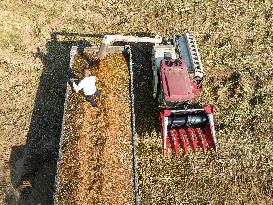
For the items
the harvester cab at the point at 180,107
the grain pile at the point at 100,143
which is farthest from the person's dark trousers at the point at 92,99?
the harvester cab at the point at 180,107

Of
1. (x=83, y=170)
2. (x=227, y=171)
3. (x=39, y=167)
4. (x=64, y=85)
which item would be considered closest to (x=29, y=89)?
(x=64, y=85)

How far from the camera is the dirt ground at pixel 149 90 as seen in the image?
43.6ft

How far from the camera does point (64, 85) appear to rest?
15.4 m

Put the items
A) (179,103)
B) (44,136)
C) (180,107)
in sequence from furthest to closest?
(180,107), (44,136), (179,103)

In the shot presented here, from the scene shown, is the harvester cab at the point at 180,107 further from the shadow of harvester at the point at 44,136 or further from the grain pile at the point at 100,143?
the shadow of harvester at the point at 44,136

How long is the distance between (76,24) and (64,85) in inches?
124

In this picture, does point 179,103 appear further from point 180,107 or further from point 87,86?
point 87,86

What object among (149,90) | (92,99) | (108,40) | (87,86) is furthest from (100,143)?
(149,90)

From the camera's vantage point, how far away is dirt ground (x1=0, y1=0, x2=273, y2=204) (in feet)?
43.6

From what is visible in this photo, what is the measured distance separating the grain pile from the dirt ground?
3.99ft

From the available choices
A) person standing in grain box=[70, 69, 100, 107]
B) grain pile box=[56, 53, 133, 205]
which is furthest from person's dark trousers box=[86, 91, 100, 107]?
grain pile box=[56, 53, 133, 205]

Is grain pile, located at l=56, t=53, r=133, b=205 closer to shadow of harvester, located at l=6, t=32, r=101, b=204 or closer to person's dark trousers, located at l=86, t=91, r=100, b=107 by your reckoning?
person's dark trousers, located at l=86, t=91, r=100, b=107

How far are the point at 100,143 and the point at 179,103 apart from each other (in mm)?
3067

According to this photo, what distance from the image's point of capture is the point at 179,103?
13.8 metres
